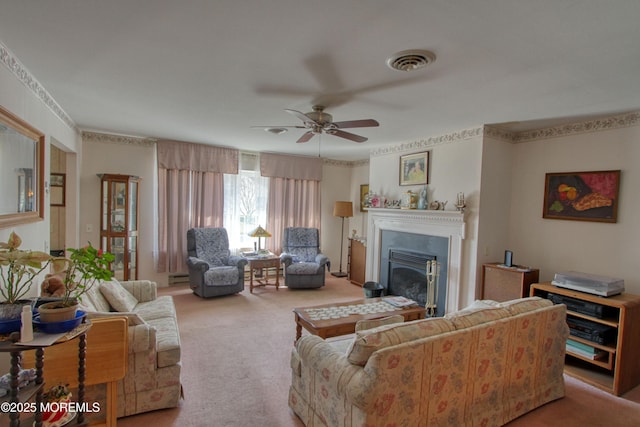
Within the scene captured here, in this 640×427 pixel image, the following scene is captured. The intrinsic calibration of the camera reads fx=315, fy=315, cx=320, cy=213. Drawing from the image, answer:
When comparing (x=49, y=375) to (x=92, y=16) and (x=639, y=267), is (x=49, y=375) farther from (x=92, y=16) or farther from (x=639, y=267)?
(x=639, y=267)

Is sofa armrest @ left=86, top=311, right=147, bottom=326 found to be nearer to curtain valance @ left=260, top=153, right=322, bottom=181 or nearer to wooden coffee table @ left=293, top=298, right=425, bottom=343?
wooden coffee table @ left=293, top=298, right=425, bottom=343

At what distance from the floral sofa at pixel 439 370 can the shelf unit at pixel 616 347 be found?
1.72ft

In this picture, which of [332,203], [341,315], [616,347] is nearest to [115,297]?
[341,315]

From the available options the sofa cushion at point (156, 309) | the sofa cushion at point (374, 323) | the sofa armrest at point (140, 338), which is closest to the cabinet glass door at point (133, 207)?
the sofa cushion at point (156, 309)

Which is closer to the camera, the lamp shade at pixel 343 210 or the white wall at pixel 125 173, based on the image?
the white wall at pixel 125 173

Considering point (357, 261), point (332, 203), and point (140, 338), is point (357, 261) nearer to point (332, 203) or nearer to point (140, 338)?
point (332, 203)

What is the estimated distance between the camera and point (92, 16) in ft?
5.47

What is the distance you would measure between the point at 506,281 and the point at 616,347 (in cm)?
103

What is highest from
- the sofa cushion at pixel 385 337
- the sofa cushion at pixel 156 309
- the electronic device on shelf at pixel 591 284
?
the electronic device on shelf at pixel 591 284

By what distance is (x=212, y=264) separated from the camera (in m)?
5.20

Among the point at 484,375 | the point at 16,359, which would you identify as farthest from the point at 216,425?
the point at 484,375

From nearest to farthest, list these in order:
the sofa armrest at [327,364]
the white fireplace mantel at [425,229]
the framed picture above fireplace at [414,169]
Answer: the sofa armrest at [327,364] < the white fireplace mantel at [425,229] < the framed picture above fireplace at [414,169]

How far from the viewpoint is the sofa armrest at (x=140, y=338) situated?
2.09 m

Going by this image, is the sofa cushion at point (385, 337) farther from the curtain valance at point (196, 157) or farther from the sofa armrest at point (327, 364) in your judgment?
the curtain valance at point (196, 157)
